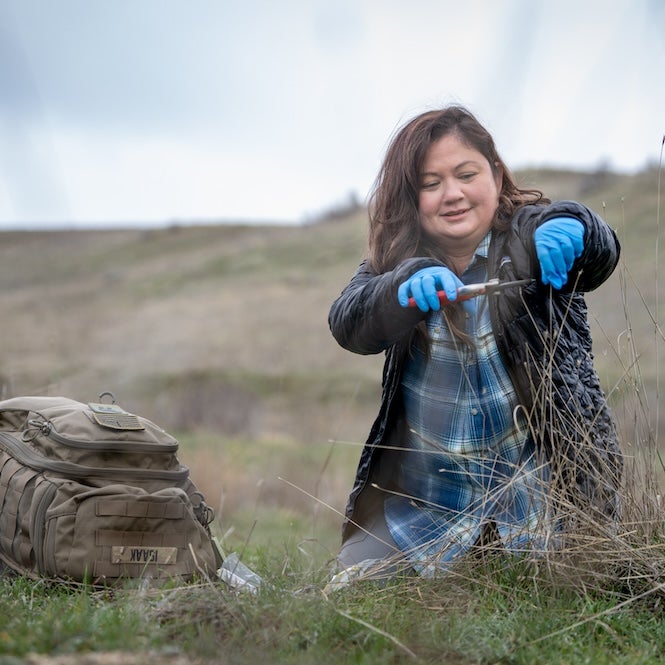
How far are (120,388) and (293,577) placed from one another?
53.5ft

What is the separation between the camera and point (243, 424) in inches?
598

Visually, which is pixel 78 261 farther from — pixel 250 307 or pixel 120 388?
pixel 120 388

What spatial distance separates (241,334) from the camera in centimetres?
2670

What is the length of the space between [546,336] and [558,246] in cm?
30

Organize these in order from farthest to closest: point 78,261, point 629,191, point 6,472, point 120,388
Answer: point 78,261, point 629,191, point 120,388, point 6,472

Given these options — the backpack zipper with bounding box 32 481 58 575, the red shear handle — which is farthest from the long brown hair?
the backpack zipper with bounding box 32 481 58 575

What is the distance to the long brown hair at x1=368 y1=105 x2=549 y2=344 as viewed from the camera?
295cm

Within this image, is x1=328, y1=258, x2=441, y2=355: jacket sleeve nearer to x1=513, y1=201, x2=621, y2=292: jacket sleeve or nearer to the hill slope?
x1=513, y1=201, x2=621, y2=292: jacket sleeve

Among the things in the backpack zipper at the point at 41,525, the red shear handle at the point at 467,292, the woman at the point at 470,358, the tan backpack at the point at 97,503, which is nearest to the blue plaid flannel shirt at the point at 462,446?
the woman at the point at 470,358

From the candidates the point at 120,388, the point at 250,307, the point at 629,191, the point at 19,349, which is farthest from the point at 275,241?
the point at 120,388

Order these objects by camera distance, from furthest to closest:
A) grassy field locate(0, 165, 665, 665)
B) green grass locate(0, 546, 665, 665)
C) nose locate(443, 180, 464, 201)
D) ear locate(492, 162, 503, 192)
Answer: ear locate(492, 162, 503, 192), nose locate(443, 180, 464, 201), grassy field locate(0, 165, 665, 665), green grass locate(0, 546, 665, 665)

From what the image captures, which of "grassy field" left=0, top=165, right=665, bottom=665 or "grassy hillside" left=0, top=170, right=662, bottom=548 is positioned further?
"grassy hillside" left=0, top=170, right=662, bottom=548

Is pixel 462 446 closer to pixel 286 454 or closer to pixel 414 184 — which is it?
pixel 414 184

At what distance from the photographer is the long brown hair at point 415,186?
2945 mm
